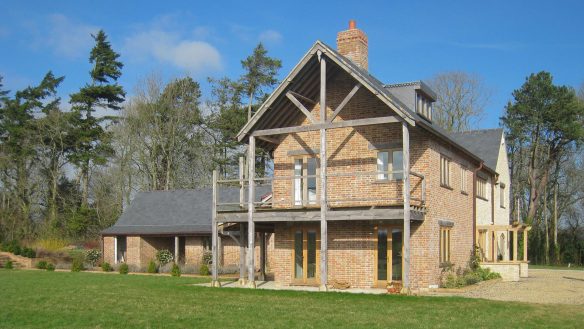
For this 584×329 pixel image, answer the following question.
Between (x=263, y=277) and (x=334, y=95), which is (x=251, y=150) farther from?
(x=263, y=277)

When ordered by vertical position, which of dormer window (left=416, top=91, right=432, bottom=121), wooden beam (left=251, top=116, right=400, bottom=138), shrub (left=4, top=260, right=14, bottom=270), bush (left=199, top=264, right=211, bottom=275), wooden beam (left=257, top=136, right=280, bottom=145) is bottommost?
shrub (left=4, top=260, right=14, bottom=270)

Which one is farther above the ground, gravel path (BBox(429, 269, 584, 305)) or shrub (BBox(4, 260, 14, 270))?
gravel path (BBox(429, 269, 584, 305))

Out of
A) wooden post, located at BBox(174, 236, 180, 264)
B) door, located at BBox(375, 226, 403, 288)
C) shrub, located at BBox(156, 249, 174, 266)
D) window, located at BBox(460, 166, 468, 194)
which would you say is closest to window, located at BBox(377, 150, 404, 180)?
door, located at BBox(375, 226, 403, 288)

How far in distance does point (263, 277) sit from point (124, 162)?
93.1 ft

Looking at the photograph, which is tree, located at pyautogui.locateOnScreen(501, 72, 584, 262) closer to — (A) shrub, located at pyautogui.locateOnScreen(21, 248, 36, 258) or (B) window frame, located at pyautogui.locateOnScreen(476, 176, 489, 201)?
(B) window frame, located at pyautogui.locateOnScreen(476, 176, 489, 201)

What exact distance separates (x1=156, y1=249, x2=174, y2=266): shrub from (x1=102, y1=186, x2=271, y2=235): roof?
1280 millimetres

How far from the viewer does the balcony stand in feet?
64.3

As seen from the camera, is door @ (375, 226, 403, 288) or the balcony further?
door @ (375, 226, 403, 288)

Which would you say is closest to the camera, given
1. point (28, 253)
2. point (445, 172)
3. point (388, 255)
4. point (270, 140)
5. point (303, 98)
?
point (388, 255)

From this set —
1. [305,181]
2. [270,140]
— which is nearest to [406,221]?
[305,181]

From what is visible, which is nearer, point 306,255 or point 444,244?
point 444,244

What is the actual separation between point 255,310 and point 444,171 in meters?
9.98

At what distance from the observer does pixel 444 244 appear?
2188 centimetres

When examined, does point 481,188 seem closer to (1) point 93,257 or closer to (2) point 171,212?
(2) point 171,212
